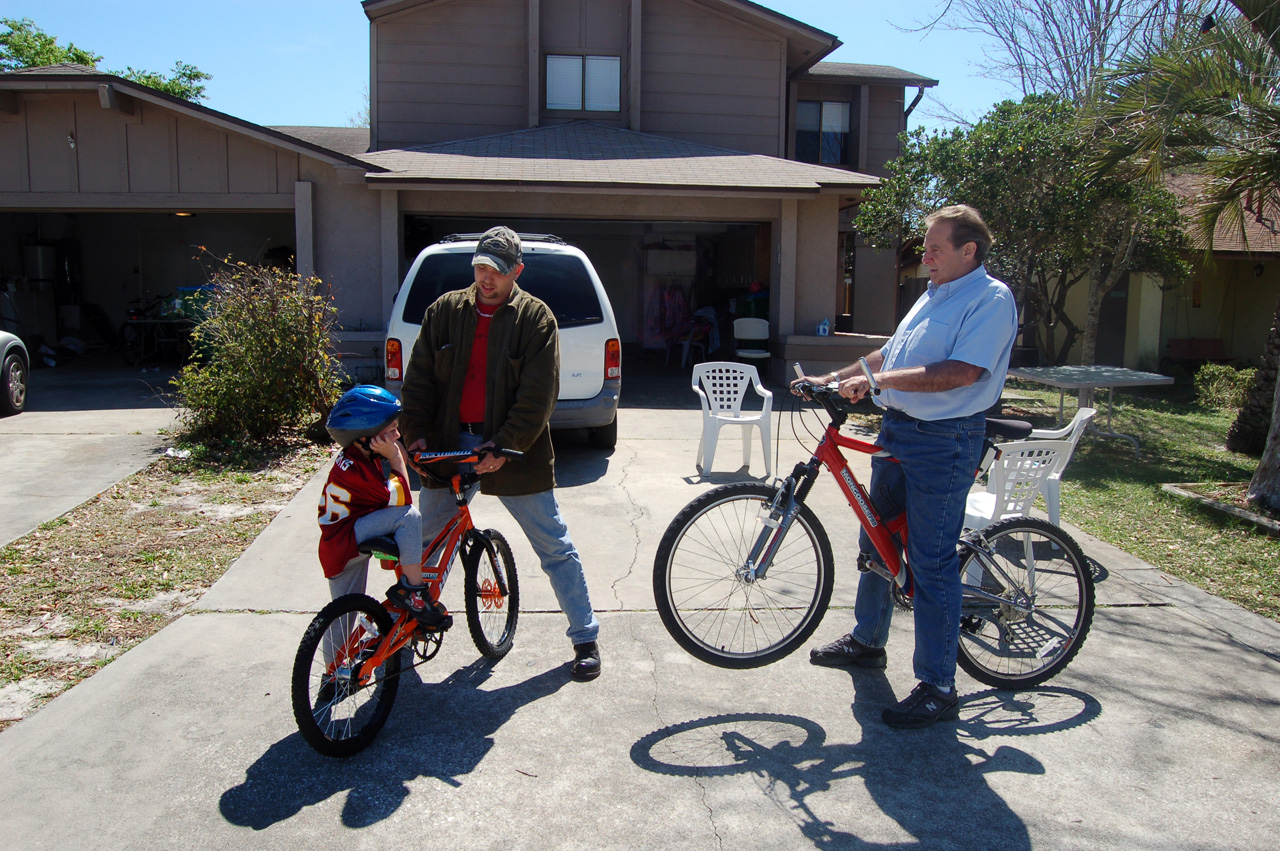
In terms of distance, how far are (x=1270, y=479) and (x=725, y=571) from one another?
505 centimetres

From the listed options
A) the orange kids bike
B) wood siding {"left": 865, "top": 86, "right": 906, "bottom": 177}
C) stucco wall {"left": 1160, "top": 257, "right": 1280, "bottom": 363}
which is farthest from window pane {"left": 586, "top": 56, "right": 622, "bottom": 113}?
the orange kids bike

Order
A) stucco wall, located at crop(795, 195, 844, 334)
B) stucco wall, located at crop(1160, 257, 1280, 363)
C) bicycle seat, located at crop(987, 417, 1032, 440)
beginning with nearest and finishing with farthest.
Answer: bicycle seat, located at crop(987, 417, 1032, 440) < stucco wall, located at crop(795, 195, 844, 334) < stucco wall, located at crop(1160, 257, 1280, 363)

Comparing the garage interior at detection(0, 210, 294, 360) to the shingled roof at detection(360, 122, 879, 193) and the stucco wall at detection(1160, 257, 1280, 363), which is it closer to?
the shingled roof at detection(360, 122, 879, 193)

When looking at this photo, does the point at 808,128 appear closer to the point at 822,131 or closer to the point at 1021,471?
the point at 822,131

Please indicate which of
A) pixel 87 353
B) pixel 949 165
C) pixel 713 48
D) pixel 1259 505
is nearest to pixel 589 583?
pixel 1259 505

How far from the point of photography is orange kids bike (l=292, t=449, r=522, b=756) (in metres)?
2.98

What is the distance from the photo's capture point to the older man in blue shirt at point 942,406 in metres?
3.27

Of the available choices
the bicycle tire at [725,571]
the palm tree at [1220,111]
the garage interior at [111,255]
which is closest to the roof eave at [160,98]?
the garage interior at [111,255]

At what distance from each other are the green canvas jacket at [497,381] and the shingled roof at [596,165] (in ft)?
28.7

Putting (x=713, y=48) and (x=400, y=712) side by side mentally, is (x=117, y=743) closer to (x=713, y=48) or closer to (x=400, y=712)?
(x=400, y=712)

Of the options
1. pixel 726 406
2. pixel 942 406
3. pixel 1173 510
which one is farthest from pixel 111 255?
pixel 942 406

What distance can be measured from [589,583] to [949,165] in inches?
310

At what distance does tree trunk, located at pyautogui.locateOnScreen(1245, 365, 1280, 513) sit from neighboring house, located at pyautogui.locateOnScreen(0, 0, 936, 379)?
20.8ft

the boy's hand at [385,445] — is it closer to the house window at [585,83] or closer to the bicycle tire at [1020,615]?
the bicycle tire at [1020,615]
